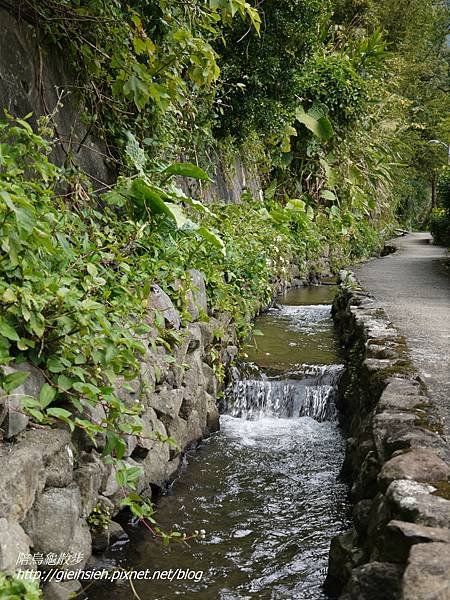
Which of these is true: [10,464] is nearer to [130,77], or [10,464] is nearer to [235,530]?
[235,530]

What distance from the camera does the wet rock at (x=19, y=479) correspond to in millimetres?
2932

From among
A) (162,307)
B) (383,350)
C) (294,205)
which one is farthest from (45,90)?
(294,205)

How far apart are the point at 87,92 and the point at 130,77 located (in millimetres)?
876

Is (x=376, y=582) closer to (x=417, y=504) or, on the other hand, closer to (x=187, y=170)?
(x=417, y=504)

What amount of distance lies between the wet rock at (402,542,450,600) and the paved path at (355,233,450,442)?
1.69 m

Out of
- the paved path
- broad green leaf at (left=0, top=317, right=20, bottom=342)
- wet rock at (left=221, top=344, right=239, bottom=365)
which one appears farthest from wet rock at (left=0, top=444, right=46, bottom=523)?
wet rock at (left=221, top=344, right=239, bottom=365)

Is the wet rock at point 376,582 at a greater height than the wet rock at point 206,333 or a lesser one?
lesser

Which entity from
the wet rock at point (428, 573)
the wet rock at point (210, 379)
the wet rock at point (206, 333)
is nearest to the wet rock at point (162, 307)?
the wet rock at point (206, 333)

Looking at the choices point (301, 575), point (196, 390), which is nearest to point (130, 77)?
point (196, 390)

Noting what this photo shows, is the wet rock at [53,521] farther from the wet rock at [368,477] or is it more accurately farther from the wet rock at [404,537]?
the wet rock at [368,477]

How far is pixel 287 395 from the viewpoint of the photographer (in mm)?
7035

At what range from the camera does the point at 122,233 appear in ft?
18.6

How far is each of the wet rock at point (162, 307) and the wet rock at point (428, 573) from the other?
2.88 meters

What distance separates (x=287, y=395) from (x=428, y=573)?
4735 mm
